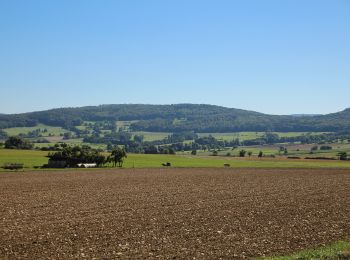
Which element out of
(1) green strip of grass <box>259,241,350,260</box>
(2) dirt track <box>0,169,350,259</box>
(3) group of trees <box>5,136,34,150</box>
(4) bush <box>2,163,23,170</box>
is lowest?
(4) bush <box>2,163,23,170</box>

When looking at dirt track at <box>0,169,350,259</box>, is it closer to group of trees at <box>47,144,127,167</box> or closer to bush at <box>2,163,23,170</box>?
bush at <box>2,163,23,170</box>

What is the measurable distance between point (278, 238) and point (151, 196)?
18272mm

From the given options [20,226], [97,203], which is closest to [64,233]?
[20,226]

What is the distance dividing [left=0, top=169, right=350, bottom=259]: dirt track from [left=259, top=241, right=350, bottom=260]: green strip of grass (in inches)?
44.5

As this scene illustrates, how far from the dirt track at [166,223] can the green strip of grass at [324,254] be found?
1.13m

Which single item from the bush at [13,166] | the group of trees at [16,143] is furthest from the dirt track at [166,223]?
the group of trees at [16,143]

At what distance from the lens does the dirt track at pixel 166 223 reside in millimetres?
19828

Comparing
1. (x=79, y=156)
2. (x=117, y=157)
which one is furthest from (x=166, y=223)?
(x=117, y=157)

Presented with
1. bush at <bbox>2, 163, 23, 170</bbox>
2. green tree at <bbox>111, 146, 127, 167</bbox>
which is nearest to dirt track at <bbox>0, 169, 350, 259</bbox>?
bush at <bbox>2, 163, 23, 170</bbox>

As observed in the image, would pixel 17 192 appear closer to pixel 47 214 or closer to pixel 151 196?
pixel 151 196

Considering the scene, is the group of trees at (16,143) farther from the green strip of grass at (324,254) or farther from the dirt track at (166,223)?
the green strip of grass at (324,254)

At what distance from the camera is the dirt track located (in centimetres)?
1983

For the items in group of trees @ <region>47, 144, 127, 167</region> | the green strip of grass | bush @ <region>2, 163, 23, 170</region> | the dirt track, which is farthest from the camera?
group of trees @ <region>47, 144, 127, 167</region>

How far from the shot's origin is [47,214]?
28812 millimetres
